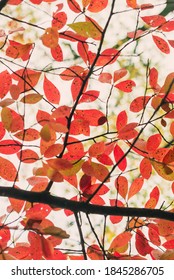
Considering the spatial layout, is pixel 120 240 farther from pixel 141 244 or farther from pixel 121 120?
pixel 121 120

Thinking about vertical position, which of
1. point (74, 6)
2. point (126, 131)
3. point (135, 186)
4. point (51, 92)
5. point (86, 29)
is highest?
point (74, 6)

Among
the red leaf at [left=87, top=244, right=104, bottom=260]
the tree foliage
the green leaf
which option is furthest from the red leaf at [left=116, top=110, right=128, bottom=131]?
the red leaf at [left=87, top=244, right=104, bottom=260]

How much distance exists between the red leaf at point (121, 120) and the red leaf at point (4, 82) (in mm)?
316

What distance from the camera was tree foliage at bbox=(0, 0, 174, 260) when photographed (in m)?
1.10

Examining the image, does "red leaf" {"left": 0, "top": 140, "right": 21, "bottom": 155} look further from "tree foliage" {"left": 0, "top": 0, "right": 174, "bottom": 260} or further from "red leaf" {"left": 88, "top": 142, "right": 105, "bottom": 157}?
"red leaf" {"left": 88, "top": 142, "right": 105, "bottom": 157}

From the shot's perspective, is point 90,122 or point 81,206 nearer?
point 81,206

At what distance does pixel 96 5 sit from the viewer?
1.14m

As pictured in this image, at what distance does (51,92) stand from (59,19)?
8.2 inches

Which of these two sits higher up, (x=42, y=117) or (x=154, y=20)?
(x=154, y=20)

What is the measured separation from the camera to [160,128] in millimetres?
1193

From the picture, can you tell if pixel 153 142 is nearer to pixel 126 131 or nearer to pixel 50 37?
pixel 126 131

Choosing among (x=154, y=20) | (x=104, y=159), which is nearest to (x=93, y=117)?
(x=104, y=159)

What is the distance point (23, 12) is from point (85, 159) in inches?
17.9

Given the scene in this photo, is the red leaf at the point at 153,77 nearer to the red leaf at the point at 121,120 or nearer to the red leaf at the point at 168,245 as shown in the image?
the red leaf at the point at 121,120
